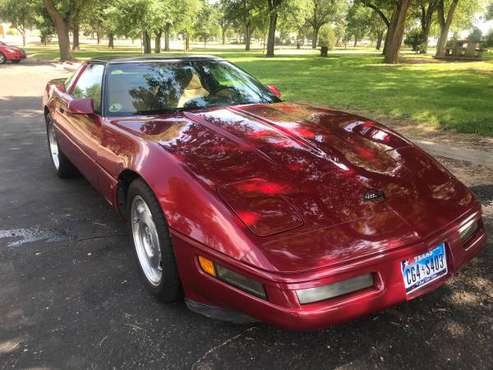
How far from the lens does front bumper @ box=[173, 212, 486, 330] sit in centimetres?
184

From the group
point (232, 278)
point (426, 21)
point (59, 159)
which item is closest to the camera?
point (232, 278)

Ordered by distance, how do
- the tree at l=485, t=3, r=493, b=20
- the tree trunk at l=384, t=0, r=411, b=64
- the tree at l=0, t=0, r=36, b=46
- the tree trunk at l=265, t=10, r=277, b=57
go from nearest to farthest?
the tree trunk at l=384, t=0, r=411, b=64 → the tree trunk at l=265, t=10, r=277, b=57 → the tree at l=0, t=0, r=36, b=46 → the tree at l=485, t=3, r=493, b=20

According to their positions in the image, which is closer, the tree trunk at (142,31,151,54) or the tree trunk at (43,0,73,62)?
the tree trunk at (43,0,73,62)

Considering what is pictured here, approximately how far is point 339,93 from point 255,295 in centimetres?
987

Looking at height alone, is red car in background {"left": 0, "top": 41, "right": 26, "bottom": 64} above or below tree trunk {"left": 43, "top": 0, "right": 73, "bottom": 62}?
below

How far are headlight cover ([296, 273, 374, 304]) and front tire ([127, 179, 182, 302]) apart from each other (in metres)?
0.80

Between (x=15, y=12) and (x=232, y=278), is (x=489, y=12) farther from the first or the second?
(x=232, y=278)

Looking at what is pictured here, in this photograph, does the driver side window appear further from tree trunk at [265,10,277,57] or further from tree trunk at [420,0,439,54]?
tree trunk at [420,0,439,54]

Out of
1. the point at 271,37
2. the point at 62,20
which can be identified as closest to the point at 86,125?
the point at 62,20

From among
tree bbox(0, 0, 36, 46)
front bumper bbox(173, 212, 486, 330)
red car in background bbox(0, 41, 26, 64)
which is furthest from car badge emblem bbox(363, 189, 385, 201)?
tree bbox(0, 0, 36, 46)

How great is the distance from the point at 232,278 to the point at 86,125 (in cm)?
233

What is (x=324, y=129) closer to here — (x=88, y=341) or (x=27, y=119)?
(x=88, y=341)

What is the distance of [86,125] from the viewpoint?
12.0 feet

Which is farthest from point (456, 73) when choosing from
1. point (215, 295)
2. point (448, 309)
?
point (215, 295)
